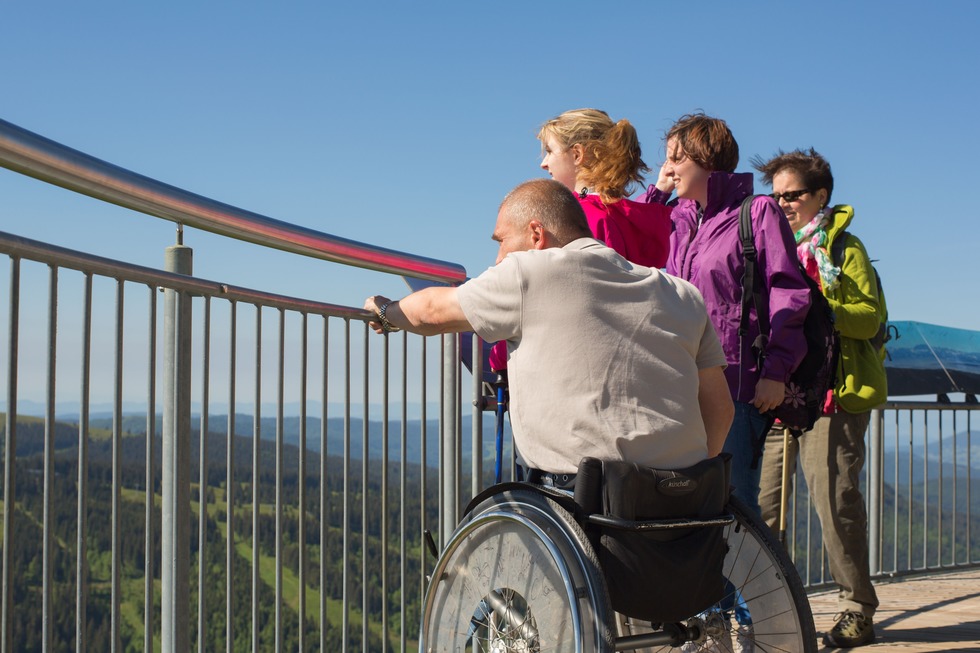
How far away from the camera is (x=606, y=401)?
2512mm

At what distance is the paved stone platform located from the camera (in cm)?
450

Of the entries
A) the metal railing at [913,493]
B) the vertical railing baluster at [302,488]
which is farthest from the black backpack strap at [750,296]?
the metal railing at [913,493]

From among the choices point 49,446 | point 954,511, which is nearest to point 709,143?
point 49,446

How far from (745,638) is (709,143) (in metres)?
1.68

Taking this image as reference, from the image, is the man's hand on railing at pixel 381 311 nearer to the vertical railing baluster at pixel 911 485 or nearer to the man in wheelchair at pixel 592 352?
the man in wheelchair at pixel 592 352

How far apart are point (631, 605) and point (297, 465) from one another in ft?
3.87

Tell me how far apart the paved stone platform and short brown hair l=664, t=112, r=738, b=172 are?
193 centimetres

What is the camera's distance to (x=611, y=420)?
251 cm

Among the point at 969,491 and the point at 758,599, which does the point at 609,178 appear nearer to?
the point at 758,599

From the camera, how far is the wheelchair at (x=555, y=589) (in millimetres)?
2354

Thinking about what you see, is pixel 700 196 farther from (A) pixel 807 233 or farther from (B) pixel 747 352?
(A) pixel 807 233

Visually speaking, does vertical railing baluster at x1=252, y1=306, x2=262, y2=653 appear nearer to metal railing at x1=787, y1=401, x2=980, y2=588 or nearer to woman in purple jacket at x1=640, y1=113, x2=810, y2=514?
woman in purple jacket at x1=640, y1=113, x2=810, y2=514

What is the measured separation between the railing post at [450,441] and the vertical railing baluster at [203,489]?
112cm

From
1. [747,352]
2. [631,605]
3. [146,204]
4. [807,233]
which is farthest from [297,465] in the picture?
[807,233]
